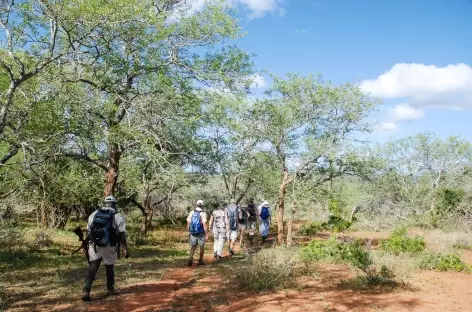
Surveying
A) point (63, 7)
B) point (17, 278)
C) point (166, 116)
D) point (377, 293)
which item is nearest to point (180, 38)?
point (166, 116)

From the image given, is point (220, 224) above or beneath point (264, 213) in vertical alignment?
beneath

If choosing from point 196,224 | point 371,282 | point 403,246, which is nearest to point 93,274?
point 196,224

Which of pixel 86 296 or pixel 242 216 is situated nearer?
pixel 86 296

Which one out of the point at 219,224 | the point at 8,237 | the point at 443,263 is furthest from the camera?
the point at 8,237

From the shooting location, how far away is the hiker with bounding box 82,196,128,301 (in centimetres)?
791

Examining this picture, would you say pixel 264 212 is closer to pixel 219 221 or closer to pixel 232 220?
pixel 232 220

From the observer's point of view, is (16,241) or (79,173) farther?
(79,173)

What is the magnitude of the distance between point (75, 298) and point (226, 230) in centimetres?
650

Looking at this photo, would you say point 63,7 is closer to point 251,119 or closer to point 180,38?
point 180,38

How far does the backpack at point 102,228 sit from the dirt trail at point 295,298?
3.51ft

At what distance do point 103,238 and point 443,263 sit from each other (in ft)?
Answer: 28.8

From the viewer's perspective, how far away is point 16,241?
15.9 meters

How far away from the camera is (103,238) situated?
794cm

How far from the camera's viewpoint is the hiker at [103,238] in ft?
26.0
